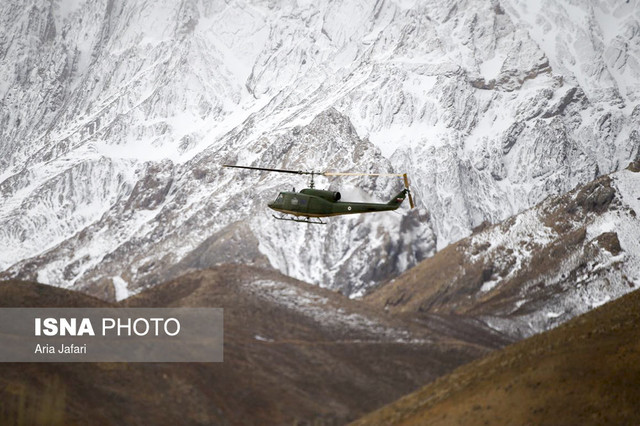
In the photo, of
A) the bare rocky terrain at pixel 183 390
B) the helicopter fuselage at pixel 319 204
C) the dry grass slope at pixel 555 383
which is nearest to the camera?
the dry grass slope at pixel 555 383

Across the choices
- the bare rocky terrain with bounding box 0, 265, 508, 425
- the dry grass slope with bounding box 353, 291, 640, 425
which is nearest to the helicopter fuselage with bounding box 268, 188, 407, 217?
the dry grass slope with bounding box 353, 291, 640, 425

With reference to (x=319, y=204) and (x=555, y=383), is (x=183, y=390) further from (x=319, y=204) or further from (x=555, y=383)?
(x=555, y=383)

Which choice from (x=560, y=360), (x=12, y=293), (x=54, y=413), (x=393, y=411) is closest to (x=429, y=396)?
(x=393, y=411)

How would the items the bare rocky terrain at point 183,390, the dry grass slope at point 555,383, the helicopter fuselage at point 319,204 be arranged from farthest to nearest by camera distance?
1. the bare rocky terrain at point 183,390
2. the helicopter fuselage at point 319,204
3. the dry grass slope at point 555,383

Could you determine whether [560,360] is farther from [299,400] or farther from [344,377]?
[344,377]

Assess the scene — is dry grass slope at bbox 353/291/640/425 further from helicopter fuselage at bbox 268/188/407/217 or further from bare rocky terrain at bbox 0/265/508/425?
bare rocky terrain at bbox 0/265/508/425

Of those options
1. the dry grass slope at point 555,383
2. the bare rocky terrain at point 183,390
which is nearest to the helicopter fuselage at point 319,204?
the dry grass slope at point 555,383

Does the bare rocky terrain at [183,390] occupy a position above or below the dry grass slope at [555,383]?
above

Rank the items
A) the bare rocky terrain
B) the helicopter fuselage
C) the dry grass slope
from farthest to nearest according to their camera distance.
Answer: the bare rocky terrain → the helicopter fuselage → the dry grass slope

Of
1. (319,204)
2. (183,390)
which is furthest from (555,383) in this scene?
(183,390)

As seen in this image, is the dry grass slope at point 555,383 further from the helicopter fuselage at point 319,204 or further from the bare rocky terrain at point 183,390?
the bare rocky terrain at point 183,390

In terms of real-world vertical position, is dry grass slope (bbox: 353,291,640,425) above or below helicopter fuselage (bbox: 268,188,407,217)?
below

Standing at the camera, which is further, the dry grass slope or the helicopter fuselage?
the helicopter fuselage

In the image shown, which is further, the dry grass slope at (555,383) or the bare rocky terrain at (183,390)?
the bare rocky terrain at (183,390)
